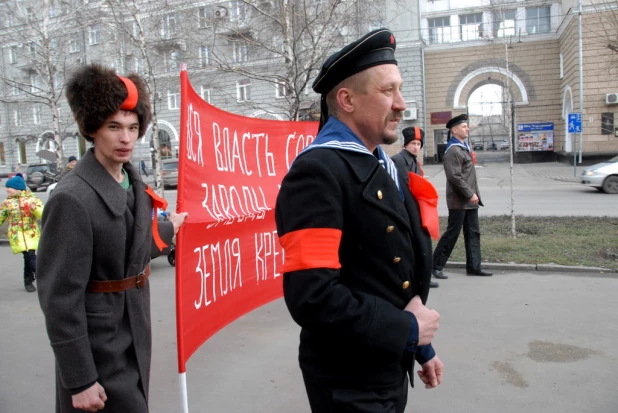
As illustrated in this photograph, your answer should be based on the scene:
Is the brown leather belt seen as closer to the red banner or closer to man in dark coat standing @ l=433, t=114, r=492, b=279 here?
the red banner

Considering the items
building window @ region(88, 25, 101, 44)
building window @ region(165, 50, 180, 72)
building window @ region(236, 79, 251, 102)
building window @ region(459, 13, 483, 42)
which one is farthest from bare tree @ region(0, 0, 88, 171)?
building window @ region(459, 13, 483, 42)

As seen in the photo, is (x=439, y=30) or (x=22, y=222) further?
(x=439, y=30)

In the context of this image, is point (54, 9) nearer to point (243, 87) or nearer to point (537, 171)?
point (243, 87)

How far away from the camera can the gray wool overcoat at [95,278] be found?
200cm

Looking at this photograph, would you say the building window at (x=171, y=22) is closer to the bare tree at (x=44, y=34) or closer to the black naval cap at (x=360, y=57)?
the bare tree at (x=44, y=34)

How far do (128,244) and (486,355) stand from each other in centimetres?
337

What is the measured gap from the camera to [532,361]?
4.35 m

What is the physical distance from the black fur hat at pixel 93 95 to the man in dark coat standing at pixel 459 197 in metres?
5.27

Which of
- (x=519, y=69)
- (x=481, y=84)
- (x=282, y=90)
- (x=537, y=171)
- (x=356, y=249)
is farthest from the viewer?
(x=481, y=84)

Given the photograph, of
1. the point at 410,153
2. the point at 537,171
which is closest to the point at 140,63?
the point at 410,153

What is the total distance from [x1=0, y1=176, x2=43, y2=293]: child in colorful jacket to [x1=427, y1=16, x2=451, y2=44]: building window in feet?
102

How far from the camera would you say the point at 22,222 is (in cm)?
759

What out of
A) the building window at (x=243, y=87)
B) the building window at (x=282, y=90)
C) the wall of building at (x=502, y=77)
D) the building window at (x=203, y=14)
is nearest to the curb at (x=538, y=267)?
the building window at (x=282, y=90)

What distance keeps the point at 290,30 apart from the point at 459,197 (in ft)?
16.8
